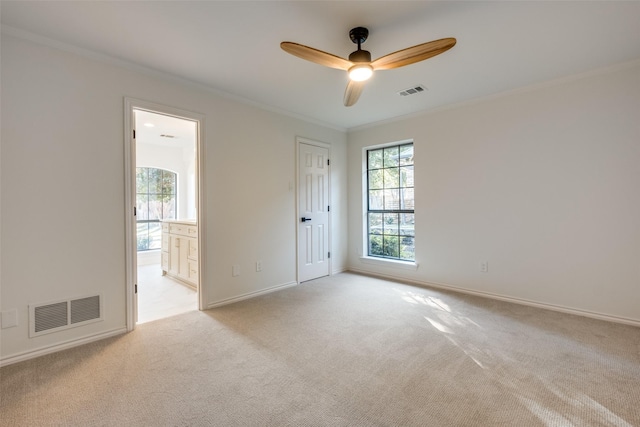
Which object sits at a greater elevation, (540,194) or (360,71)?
(360,71)

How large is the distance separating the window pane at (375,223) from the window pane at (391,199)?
0.71 feet

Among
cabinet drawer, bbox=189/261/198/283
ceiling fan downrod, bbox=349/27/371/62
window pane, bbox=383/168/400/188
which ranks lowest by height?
cabinet drawer, bbox=189/261/198/283

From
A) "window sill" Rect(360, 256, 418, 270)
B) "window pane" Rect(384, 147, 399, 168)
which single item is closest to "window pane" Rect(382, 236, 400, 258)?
"window sill" Rect(360, 256, 418, 270)

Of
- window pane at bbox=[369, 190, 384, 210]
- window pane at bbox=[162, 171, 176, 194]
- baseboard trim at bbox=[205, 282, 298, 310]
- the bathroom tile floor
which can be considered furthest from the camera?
window pane at bbox=[162, 171, 176, 194]

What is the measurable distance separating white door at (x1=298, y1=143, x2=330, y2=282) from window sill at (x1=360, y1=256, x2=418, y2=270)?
0.66m

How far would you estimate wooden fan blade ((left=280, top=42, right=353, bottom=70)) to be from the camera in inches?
72.8

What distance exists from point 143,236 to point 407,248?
5.39 m

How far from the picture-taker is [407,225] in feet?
14.6

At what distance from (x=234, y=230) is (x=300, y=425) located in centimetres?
236

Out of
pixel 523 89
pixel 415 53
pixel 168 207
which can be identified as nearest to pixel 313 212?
pixel 415 53

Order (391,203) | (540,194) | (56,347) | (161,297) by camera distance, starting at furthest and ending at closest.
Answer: (391,203)
(161,297)
(540,194)
(56,347)

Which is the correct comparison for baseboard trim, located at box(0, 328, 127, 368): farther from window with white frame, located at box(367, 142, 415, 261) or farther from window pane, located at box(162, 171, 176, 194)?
window pane, located at box(162, 171, 176, 194)

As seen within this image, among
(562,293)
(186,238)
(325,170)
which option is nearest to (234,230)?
(186,238)

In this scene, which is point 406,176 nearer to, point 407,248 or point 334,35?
point 407,248
